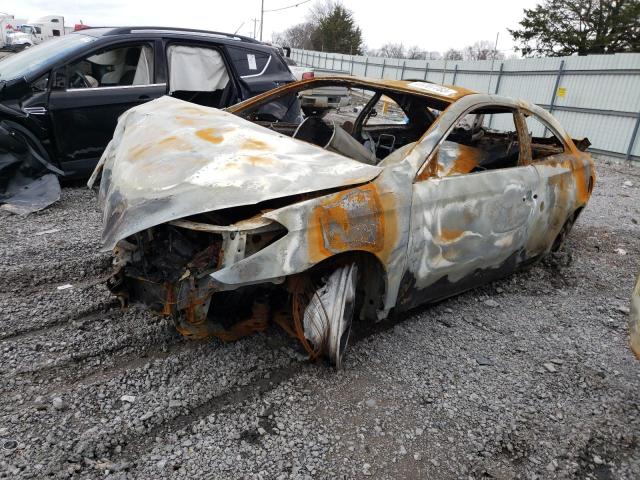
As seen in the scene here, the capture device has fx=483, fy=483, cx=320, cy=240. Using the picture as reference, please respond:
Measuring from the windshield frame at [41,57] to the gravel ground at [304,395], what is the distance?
2.33 meters

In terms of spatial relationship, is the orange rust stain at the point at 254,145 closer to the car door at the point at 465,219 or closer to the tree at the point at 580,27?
the car door at the point at 465,219

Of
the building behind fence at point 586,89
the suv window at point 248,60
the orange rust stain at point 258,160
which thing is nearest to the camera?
the orange rust stain at point 258,160

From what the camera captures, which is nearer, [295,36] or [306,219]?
[306,219]

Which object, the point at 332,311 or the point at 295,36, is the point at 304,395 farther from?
the point at 295,36

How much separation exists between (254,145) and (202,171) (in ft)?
1.49

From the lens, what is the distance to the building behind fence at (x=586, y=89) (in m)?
11.8

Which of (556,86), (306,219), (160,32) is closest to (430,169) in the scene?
(306,219)

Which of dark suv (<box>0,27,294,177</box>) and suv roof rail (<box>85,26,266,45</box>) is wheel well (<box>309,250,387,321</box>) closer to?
dark suv (<box>0,27,294,177</box>)

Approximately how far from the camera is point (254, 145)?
2775 mm

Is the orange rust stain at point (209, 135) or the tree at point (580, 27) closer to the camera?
the orange rust stain at point (209, 135)

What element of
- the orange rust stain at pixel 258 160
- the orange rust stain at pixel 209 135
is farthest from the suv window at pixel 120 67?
the orange rust stain at pixel 258 160

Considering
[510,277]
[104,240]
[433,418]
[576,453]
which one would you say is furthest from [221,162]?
[510,277]

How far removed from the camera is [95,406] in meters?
2.24

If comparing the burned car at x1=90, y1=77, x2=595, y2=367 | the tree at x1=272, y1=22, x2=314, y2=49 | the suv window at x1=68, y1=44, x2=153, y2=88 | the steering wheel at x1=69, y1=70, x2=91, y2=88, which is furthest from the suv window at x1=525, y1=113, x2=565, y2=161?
the tree at x1=272, y1=22, x2=314, y2=49
